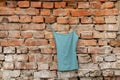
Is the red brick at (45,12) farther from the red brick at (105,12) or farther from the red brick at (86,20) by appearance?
the red brick at (105,12)

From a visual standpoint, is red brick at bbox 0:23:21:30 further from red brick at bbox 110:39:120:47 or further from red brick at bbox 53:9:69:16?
red brick at bbox 110:39:120:47

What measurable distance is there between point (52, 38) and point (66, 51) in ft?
0.82

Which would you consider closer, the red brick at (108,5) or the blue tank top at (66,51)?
the blue tank top at (66,51)

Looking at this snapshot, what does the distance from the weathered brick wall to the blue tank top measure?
0.07 meters

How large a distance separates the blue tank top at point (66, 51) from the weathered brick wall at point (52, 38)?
0.22ft

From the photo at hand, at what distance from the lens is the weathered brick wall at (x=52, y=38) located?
3.03 metres

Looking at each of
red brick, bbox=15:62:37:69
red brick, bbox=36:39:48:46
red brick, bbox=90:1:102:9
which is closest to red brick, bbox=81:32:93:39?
red brick, bbox=90:1:102:9

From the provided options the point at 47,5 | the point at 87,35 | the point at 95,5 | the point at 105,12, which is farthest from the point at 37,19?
the point at 105,12

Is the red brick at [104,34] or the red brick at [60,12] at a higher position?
the red brick at [60,12]

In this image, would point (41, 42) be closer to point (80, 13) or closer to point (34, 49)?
point (34, 49)

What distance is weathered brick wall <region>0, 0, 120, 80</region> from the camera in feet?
9.93

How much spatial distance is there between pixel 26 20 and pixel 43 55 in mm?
505

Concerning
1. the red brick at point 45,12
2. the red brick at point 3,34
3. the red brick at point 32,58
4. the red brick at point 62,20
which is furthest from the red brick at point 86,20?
the red brick at point 3,34

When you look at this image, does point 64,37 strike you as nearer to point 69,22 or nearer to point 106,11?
point 69,22
